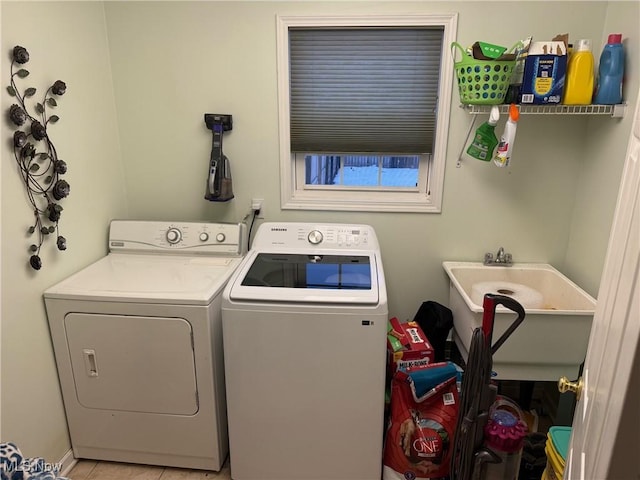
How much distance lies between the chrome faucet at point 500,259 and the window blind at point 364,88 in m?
0.65

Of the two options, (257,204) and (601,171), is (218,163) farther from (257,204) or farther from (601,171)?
(601,171)

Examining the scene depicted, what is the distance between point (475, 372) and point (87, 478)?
1.78 m

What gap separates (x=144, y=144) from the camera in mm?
2352

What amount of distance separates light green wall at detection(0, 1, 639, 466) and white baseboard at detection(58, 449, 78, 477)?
0.20 ft

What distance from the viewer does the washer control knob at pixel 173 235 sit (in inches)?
87.3

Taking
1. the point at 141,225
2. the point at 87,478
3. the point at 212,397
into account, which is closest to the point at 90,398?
the point at 87,478

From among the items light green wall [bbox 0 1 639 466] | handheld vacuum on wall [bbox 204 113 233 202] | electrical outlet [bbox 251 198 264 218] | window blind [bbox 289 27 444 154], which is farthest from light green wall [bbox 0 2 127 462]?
window blind [bbox 289 27 444 154]

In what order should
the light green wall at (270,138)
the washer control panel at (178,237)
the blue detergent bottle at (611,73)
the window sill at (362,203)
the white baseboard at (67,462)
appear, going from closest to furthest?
the blue detergent bottle at (611,73), the white baseboard at (67,462), the light green wall at (270,138), the washer control panel at (178,237), the window sill at (362,203)

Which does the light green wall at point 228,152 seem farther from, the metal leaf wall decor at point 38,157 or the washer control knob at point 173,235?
the washer control knob at point 173,235

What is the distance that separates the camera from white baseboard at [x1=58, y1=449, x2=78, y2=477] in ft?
6.38

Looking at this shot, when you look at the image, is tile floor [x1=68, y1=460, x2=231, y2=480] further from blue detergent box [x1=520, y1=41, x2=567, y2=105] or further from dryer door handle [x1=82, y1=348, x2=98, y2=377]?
blue detergent box [x1=520, y1=41, x2=567, y2=105]

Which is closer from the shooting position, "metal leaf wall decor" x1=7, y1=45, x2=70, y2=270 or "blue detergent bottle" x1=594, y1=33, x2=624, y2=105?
"metal leaf wall decor" x1=7, y1=45, x2=70, y2=270

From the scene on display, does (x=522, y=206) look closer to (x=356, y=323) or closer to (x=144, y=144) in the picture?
(x=356, y=323)

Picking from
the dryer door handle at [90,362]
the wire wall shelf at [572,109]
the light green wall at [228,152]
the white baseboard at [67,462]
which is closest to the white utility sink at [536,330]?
the light green wall at [228,152]
